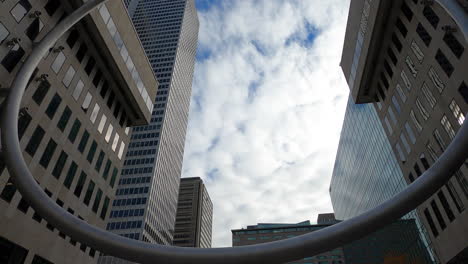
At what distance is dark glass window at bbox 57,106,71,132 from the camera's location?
31.6 meters

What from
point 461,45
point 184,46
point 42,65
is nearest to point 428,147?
point 461,45

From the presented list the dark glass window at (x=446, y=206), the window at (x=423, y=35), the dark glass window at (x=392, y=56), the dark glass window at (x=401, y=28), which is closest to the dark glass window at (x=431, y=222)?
the dark glass window at (x=446, y=206)

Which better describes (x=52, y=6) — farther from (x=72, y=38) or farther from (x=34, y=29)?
(x=34, y=29)

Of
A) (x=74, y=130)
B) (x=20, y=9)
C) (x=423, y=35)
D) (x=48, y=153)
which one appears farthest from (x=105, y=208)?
(x=423, y=35)

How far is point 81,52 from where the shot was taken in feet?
118

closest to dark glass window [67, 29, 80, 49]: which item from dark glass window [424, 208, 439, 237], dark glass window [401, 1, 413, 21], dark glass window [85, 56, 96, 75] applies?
dark glass window [85, 56, 96, 75]

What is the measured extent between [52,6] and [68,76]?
6615mm

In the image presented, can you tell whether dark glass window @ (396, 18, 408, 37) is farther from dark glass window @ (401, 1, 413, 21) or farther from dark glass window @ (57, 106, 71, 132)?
dark glass window @ (57, 106, 71, 132)

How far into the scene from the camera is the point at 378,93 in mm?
45125

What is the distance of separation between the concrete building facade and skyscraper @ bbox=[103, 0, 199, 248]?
6963cm

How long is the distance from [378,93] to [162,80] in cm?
11604

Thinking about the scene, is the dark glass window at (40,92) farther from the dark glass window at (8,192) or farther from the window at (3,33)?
the dark glass window at (8,192)

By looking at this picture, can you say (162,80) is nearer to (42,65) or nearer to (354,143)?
(354,143)

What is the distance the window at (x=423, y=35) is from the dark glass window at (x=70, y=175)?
37.2 m
